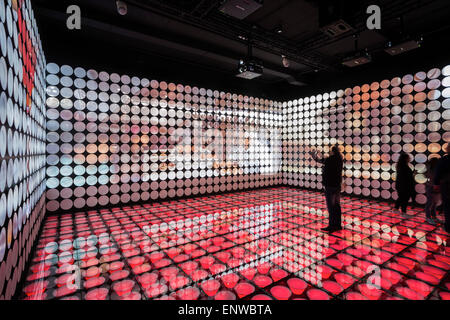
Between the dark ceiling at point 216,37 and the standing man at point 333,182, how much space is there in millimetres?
2426

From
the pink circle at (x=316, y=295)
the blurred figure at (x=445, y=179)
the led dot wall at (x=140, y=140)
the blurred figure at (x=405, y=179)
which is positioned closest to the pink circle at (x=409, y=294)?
the pink circle at (x=316, y=295)

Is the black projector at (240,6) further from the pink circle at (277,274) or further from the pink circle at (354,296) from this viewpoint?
the pink circle at (354,296)

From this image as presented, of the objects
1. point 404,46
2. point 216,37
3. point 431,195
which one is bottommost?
point 431,195

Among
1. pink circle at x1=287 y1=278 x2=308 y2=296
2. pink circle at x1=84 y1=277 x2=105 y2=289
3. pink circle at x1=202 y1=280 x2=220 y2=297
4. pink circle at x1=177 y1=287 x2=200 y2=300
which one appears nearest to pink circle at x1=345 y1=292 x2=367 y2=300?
pink circle at x1=287 y1=278 x2=308 y2=296

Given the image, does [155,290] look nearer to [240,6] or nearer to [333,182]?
[333,182]

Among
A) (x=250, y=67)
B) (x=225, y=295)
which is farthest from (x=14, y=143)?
(x=250, y=67)

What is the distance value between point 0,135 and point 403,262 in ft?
15.8

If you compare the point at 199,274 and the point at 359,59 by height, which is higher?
the point at 359,59

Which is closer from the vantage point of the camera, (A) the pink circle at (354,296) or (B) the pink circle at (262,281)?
(A) the pink circle at (354,296)

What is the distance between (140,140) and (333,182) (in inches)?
204

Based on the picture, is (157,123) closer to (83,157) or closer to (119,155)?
(119,155)

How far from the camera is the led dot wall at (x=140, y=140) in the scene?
5496mm

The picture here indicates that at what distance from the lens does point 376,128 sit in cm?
689

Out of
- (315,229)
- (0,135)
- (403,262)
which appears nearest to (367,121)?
(315,229)
